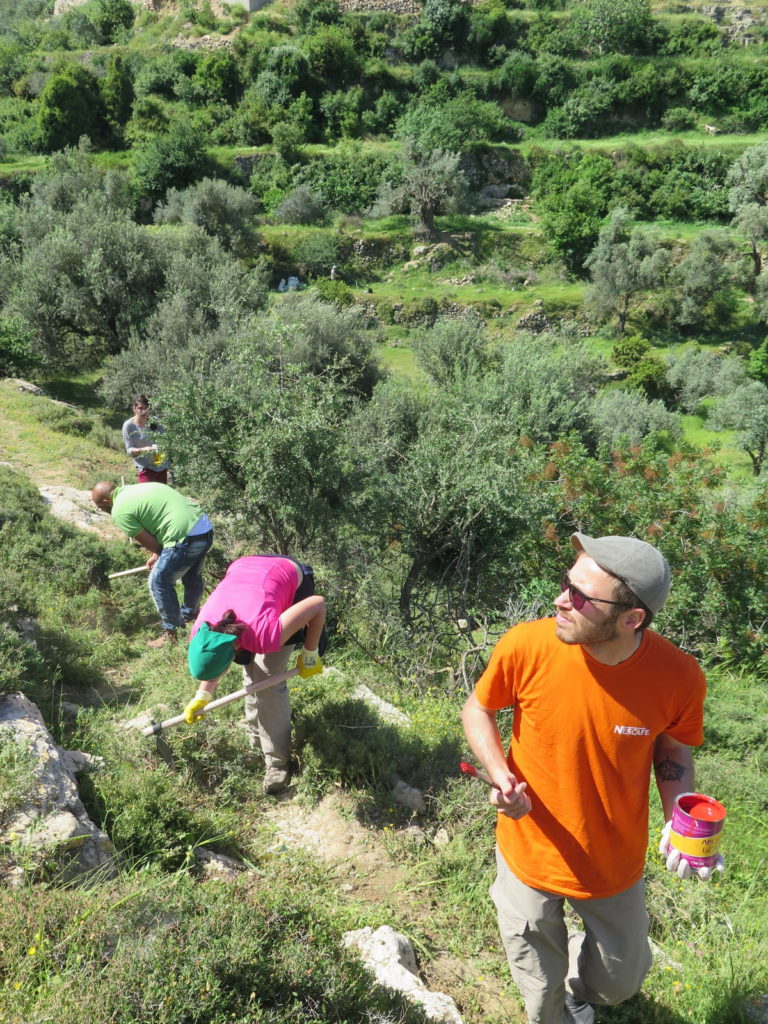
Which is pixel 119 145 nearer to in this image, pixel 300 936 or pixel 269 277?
pixel 269 277

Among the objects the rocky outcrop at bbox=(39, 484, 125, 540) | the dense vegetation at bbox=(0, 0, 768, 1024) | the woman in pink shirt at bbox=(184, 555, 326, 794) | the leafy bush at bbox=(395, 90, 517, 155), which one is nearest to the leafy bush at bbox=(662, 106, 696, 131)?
the dense vegetation at bbox=(0, 0, 768, 1024)

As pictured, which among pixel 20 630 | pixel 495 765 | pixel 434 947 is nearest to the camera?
pixel 495 765

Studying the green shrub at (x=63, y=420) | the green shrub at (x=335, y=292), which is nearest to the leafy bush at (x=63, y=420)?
the green shrub at (x=63, y=420)


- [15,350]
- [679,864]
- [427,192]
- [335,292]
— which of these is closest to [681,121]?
[427,192]

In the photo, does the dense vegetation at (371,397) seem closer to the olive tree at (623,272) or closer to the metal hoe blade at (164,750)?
the metal hoe blade at (164,750)

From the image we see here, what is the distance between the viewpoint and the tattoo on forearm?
226cm

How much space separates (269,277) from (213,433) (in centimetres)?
2220

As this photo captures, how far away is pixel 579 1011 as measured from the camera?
2498 mm

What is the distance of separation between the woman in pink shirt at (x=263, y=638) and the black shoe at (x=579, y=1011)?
5.88 feet

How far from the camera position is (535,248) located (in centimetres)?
3123

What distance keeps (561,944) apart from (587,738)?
88cm

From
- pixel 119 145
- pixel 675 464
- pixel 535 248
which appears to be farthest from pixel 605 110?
pixel 675 464

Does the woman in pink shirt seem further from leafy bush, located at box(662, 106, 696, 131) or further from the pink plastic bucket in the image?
leafy bush, located at box(662, 106, 696, 131)

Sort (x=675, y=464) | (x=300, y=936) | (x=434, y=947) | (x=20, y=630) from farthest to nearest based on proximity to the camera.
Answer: (x=675, y=464), (x=20, y=630), (x=434, y=947), (x=300, y=936)
